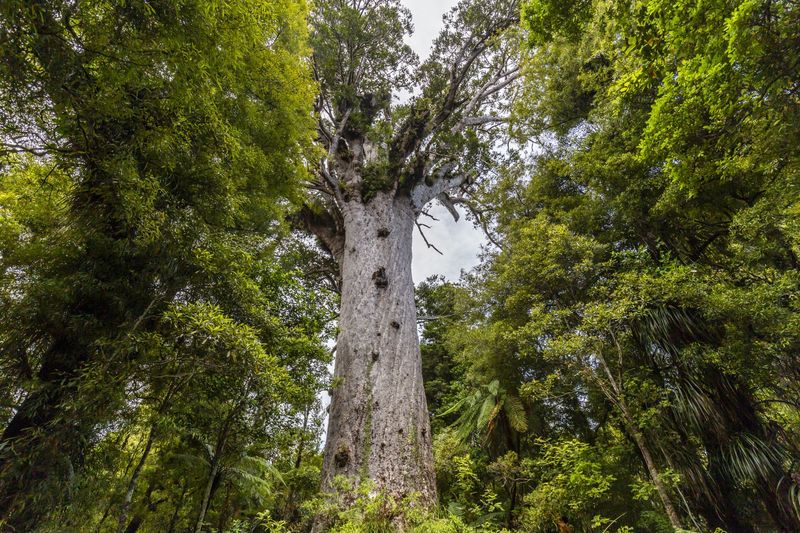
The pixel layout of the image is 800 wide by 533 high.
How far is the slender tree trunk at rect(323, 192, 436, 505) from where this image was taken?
3818mm

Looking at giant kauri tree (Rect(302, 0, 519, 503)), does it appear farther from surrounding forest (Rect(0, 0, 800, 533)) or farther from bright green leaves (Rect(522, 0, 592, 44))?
bright green leaves (Rect(522, 0, 592, 44))

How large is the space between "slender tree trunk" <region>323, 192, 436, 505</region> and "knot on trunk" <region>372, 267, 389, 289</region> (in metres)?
0.02

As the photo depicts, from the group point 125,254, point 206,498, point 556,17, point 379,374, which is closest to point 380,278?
point 379,374

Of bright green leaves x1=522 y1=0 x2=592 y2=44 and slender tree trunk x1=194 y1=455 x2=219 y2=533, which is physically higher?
bright green leaves x1=522 y1=0 x2=592 y2=44

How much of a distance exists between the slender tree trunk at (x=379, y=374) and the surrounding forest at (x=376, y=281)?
1.4 inches

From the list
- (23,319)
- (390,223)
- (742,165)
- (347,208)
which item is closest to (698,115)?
(742,165)

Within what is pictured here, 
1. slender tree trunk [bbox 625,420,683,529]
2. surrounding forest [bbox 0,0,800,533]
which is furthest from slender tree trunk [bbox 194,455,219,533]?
slender tree trunk [bbox 625,420,683,529]

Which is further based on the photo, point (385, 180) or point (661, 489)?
point (385, 180)

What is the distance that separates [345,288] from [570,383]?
4.53 m

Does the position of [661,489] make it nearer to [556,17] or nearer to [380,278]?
[380,278]

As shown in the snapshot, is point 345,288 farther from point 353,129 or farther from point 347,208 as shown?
point 353,129

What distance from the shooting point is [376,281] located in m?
5.68

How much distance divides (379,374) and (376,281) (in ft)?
5.29

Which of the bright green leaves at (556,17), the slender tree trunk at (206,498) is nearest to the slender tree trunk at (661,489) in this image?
the bright green leaves at (556,17)
